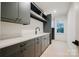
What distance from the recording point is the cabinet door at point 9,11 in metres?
2.11

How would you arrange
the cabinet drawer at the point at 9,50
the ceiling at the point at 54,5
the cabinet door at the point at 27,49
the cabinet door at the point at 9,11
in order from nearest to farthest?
the cabinet drawer at the point at 9,50 → the cabinet door at the point at 9,11 → the cabinet door at the point at 27,49 → the ceiling at the point at 54,5

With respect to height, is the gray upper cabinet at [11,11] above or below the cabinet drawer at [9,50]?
above

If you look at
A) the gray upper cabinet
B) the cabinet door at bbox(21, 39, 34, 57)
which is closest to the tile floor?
the cabinet door at bbox(21, 39, 34, 57)

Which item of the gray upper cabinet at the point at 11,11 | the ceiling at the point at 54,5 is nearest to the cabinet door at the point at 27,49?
Answer: the gray upper cabinet at the point at 11,11

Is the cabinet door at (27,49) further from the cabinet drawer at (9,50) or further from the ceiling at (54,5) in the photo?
the ceiling at (54,5)

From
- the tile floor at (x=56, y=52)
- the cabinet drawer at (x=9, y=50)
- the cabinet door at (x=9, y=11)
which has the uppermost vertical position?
the cabinet door at (x=9, y=11)

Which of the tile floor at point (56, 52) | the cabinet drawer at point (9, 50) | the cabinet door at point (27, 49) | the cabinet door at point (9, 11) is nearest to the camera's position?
the cabinet drawer at point (9, 50)

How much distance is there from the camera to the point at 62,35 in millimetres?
10453

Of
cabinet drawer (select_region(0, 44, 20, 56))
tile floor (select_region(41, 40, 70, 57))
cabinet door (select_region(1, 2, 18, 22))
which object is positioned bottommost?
tile floor (select_region(41, 40, 70, 57))

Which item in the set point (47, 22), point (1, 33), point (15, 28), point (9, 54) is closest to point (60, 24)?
point (47, 22)

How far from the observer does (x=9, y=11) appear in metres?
2.26

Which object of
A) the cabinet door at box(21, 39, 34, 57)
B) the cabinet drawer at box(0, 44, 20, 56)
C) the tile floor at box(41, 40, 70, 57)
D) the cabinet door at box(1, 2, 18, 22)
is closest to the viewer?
the cabinet drawer at box(0, 44, 20, 56)

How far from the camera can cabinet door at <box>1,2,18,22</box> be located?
82.9 inches

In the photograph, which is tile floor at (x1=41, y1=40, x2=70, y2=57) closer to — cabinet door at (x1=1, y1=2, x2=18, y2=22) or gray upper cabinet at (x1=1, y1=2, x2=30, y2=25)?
gray upper cabinet at (x1=1, y1=2, x2=30, y2=25)
